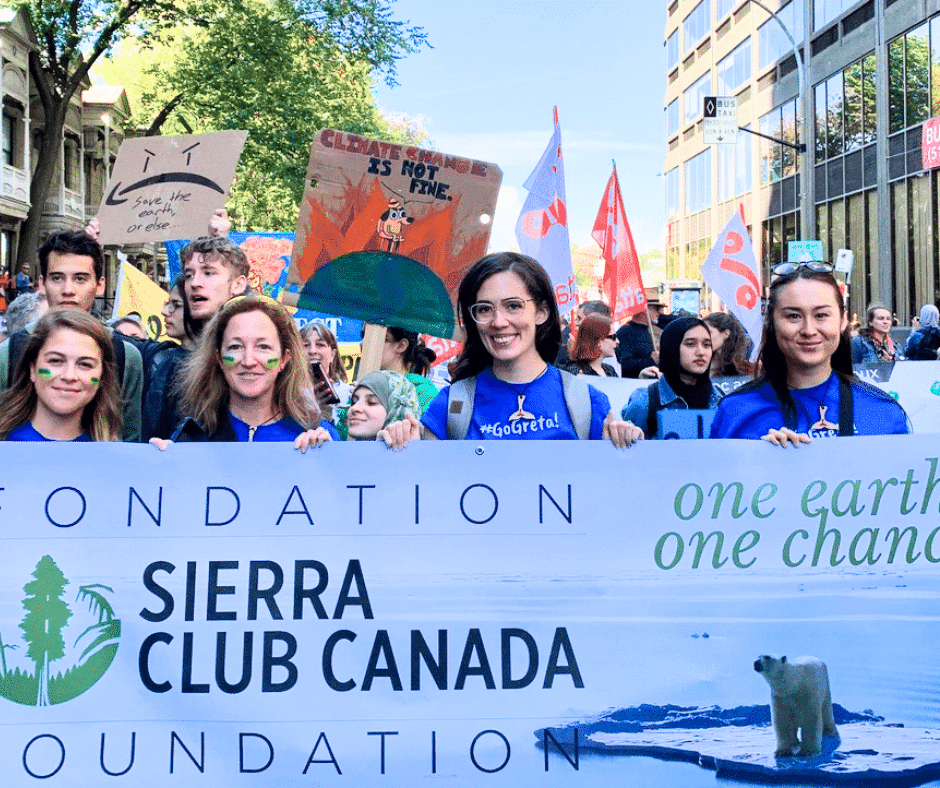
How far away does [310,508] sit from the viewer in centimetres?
314

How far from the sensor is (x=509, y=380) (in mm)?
3479

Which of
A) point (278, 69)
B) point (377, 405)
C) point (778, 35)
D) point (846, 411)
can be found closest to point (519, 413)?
point (846, 411)

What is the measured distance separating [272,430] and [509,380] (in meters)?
0.69

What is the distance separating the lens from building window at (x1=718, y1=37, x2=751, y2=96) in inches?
1766

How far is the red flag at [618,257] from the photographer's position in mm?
10062

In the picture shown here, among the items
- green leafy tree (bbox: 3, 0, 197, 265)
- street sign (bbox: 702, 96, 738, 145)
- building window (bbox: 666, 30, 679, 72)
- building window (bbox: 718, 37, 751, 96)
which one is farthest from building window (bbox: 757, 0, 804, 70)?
green leafy tree (bbox: 3, 0, 197, 265)

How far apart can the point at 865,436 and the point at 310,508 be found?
1459mm

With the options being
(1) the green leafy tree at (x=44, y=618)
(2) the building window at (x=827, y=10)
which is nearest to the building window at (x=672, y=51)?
(2) the building window at (x=827, y=10)

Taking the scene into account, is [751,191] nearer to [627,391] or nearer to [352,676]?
[627,391]

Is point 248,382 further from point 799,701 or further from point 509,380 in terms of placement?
point 799,701

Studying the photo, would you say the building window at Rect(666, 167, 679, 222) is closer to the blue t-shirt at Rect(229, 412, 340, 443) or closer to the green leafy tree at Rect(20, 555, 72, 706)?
the blue t-shirt at Rect(229, 412, 340, 443)

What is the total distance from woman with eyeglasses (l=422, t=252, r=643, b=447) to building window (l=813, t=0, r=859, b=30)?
30.5 m

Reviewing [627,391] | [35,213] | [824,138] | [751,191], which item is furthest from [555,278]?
[751,191]

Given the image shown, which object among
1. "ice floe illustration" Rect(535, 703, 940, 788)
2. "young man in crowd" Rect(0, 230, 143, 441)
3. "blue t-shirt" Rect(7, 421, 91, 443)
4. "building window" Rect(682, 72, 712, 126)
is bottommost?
"ice floe illustration" Rect(535, 703, 940, 788)
